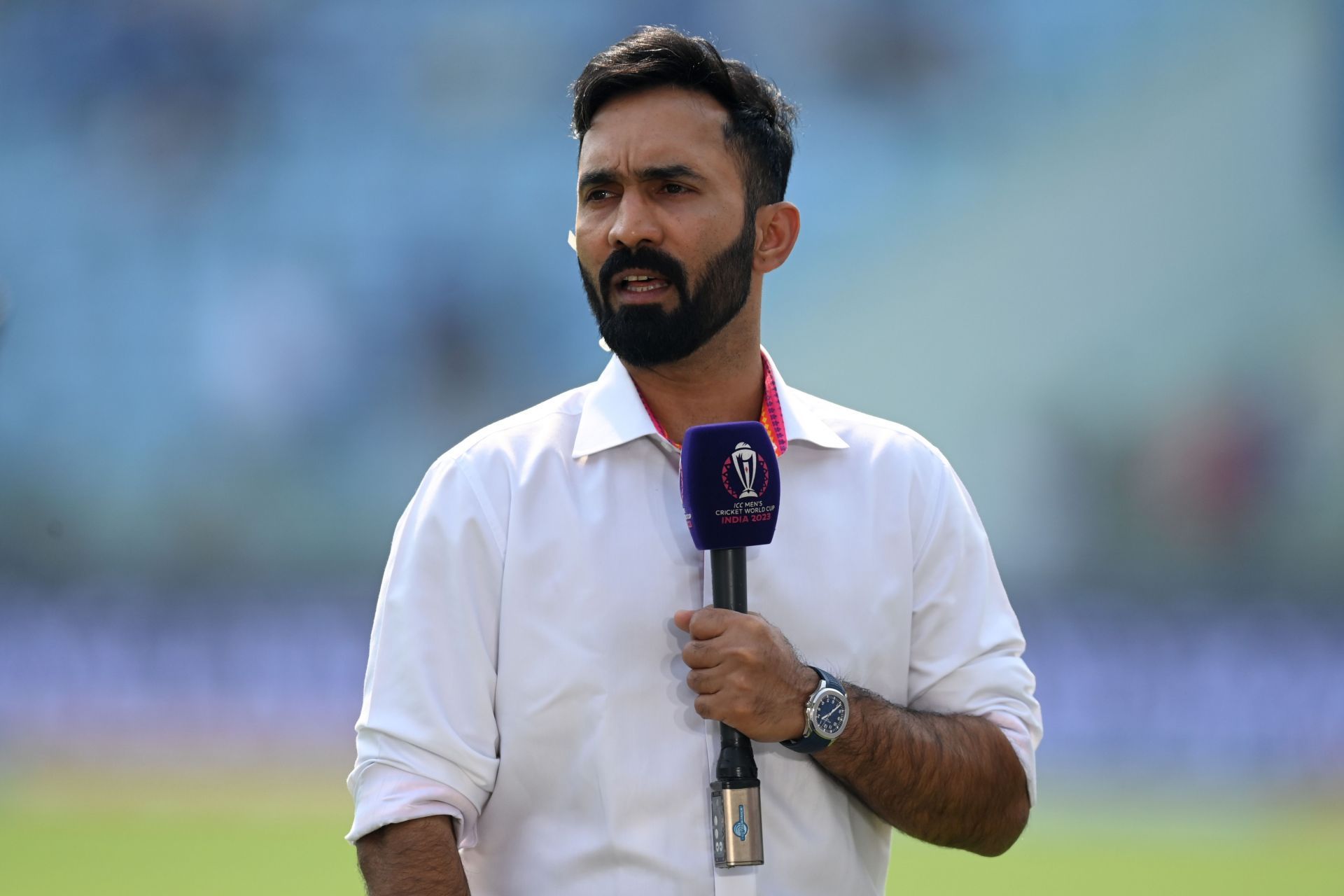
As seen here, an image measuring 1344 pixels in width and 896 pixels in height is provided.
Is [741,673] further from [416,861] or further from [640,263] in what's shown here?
[640,263]

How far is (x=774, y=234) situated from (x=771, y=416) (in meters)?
0.27

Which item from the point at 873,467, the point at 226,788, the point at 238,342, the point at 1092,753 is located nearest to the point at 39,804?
the point at 226,788

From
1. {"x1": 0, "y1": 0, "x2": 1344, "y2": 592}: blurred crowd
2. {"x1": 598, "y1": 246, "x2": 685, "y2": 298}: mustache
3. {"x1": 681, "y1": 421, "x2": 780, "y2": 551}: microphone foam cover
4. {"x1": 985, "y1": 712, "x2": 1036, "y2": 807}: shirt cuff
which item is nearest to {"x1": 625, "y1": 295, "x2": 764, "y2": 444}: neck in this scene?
{"x1": 598, "y1": 246, "x2": 685, "y2": 298}: mustache

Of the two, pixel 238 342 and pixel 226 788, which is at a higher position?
pixel 238 342

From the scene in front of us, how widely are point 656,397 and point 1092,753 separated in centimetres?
305

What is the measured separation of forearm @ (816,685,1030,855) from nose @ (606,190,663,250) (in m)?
0.62

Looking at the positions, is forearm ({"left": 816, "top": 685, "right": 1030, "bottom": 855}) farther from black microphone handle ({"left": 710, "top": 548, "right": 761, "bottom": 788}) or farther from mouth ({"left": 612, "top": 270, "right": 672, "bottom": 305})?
mouth ({"left": 612, "top": 270, "right": 672, "bottom": 305})

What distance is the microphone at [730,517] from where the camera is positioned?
154cm

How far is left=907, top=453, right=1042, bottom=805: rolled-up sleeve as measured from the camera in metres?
1.82

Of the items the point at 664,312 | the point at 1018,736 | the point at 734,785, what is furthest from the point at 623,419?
the point at 1018,736

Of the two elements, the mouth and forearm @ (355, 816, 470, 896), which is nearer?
forearm @ (355, 816, 470, 896)

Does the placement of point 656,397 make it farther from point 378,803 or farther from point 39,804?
point 39,804

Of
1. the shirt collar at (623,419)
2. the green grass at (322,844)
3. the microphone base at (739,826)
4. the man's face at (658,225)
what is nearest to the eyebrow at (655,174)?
the man's face at (658,225)

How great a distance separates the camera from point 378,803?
1.58 m
